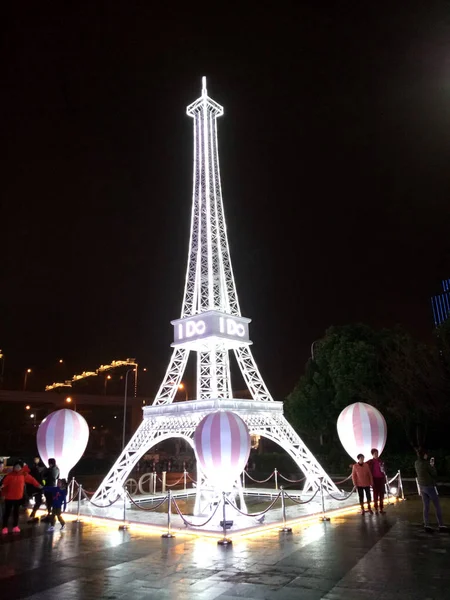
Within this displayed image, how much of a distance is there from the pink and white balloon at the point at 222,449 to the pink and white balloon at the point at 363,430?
18.2ft

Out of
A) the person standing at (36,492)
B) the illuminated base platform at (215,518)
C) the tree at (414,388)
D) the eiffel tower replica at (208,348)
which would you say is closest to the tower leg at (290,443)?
the eiffel tower replica at (208,348)

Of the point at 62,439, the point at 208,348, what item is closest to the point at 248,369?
the point at 208,348

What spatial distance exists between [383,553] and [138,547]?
215 inches

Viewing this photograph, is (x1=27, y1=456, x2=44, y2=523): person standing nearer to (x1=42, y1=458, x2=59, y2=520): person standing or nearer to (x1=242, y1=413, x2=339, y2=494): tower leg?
(x1=42, y1=458, x2=59, y2=520): person standing

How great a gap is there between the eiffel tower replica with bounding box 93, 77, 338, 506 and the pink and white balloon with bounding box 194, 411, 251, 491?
5794 mm

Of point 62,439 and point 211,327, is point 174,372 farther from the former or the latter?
point 62,439

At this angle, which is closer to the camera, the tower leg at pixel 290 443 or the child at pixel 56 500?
the child at pixel 56 500

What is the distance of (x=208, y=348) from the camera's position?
23.6 m

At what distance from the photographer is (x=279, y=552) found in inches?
396

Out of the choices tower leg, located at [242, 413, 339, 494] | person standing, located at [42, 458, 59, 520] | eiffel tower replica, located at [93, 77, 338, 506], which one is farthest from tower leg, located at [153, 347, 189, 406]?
person standing, located at [42, 458, 59, 520]

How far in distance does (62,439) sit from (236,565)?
31.9 ft

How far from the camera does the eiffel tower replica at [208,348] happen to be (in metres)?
20.2

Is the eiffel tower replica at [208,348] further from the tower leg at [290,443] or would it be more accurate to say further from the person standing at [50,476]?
the person standing at [50,476]

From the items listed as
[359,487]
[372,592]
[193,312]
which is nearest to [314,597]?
[372,592]
